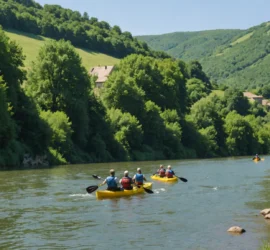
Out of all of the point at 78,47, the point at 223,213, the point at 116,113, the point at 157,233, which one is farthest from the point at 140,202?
the point at 78,47

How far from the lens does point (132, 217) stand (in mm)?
26891

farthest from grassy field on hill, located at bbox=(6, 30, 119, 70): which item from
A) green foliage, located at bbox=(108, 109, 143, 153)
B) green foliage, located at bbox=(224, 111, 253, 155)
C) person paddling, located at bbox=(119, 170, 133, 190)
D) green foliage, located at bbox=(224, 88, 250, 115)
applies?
person paddling, located at bbox=(119, 170, 133, 190)

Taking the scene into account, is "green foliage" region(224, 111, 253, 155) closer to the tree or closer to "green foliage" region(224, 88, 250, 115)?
"green foliage" region(224, 88, 250, 115)

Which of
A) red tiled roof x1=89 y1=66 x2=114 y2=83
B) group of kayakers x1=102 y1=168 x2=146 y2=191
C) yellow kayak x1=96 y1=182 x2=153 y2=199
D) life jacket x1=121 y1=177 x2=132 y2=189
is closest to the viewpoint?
yellow kayak x1=96 y1=182 x2=153 y2=199

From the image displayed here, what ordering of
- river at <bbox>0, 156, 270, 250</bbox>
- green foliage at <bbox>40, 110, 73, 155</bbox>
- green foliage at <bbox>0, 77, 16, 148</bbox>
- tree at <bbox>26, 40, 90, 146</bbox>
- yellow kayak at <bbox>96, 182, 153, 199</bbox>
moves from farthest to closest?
tree at <bbox>26, 40, 90, 146</bbox>
green foliage at <bbox>40, 110, 73, 155</bbox>
green foliage at <bbox>0, 77, 16, 148</bbox>
yellow kayak at <bbox>96, 182, 153, 199</bbox>
river at <bbox>0, 156, 270, 250</bbox>

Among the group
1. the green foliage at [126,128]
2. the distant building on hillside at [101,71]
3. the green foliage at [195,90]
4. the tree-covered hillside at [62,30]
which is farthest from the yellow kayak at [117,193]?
the tree-covered hillside at [62,30]

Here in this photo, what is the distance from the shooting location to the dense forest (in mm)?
61875

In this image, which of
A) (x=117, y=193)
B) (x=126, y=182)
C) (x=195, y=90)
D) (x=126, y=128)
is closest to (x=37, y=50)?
(x=195, y=90)

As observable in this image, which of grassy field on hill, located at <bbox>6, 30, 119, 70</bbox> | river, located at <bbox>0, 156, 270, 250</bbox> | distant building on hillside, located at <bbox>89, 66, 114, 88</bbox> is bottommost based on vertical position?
river, located at <bbox>0, 156, 270, 250</bbox>

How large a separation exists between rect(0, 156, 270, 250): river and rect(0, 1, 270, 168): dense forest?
19.2m

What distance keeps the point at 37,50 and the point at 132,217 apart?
123 meters

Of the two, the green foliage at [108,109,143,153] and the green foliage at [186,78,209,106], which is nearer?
the green foliage at [108,109,143,153]

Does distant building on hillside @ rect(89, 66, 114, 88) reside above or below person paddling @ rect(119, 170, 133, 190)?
above

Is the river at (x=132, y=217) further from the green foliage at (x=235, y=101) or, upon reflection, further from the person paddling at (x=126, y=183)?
the green foliage at (x=235, y=101)
